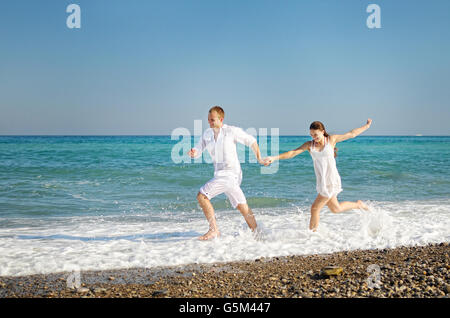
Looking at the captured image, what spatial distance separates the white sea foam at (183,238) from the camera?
17.2ft

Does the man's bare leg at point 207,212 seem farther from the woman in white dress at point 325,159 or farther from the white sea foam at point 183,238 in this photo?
the woman in white dress at point 325,159

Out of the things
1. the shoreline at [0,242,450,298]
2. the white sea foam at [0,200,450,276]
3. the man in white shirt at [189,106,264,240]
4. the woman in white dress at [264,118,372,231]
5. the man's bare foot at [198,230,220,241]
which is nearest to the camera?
the shoreline at [0,242,450,298]

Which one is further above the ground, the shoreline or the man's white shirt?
the man's white shirt

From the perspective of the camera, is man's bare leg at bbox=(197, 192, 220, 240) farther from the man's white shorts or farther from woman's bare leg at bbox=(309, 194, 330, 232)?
woman's bare leg at bbox=(309, 194, 330, 232)

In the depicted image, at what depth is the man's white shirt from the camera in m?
5.96

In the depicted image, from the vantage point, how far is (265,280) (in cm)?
427

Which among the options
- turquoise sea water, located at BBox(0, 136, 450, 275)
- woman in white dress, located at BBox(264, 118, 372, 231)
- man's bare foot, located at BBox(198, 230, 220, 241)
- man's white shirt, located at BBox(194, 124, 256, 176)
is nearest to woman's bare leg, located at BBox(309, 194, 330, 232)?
woman in white dress, located at BBox(264, 118, 372, 231)

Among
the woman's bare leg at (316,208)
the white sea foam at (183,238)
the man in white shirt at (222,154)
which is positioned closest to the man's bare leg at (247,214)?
the man in white shirt at (222,154)

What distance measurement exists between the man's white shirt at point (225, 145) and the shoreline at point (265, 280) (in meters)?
1.56

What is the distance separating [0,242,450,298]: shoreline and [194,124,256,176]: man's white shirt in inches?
61.2

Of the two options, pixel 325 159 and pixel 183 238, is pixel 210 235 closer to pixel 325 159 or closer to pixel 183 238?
pixel 183 238

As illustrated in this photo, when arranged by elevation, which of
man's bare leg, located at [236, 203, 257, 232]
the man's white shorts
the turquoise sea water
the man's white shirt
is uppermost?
the man's white shirt

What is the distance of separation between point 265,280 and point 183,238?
2.46 meters
